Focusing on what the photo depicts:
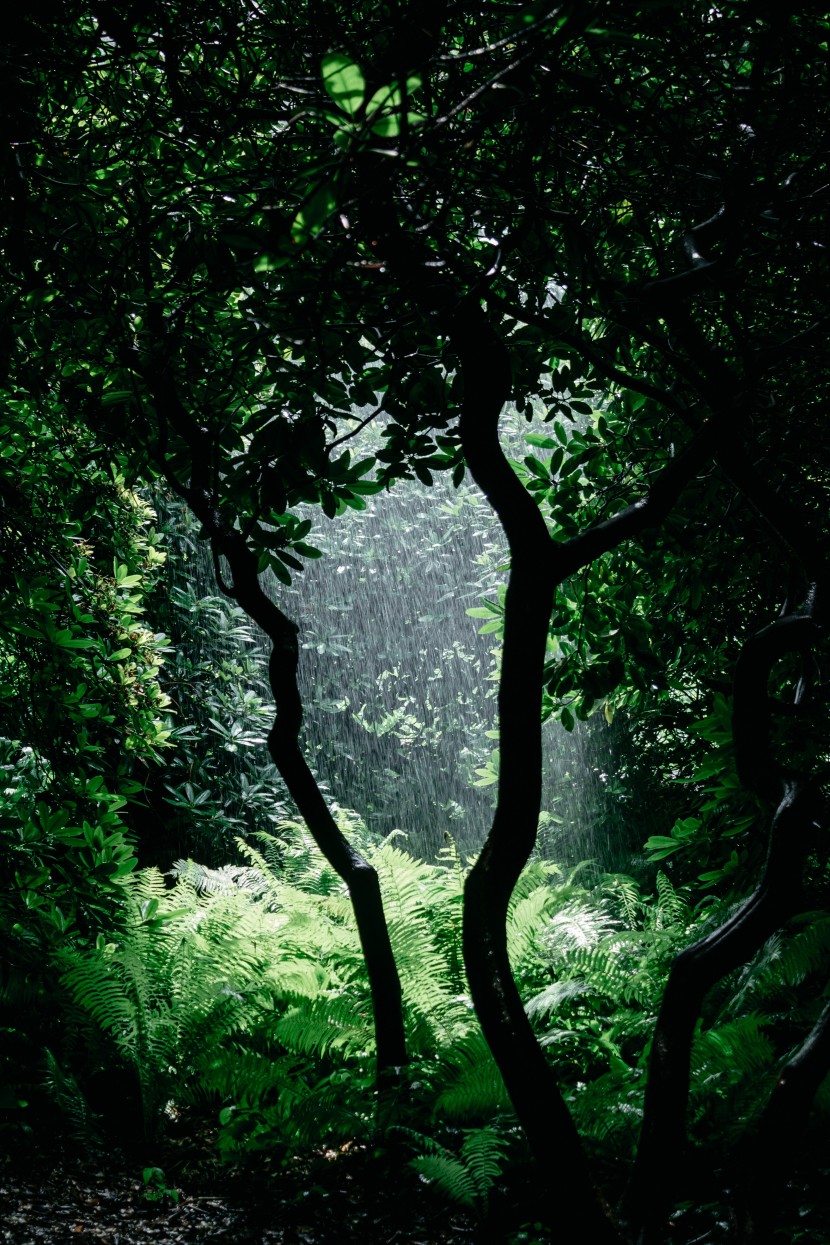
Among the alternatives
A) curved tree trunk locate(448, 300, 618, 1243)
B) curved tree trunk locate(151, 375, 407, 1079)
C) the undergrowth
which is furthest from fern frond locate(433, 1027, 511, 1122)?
curved tree trunk locate(448, 300, 618, 1243)

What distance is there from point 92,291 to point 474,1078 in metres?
2.62

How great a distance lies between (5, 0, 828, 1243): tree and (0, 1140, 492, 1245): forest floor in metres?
0.40

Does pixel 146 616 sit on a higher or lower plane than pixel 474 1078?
higher

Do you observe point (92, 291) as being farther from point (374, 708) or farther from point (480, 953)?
point (374, 708)

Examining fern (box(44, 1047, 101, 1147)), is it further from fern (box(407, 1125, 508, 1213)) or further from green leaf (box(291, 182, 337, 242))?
green leaf (box(291, 182, 337, 242))

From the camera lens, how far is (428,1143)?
106 inches

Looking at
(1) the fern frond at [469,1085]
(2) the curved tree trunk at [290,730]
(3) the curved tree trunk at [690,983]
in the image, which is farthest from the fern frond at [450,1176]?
(3) the curved tree trunk at [690,983]

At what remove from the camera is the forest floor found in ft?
8.22

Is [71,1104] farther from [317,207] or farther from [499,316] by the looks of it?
[317,207]

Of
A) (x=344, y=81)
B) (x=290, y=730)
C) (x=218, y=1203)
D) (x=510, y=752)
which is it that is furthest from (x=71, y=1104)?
(x=344, y=81)

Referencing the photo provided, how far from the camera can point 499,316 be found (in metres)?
2.30

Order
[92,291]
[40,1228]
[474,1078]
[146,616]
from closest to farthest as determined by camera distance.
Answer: [92,291] → [40,1228] → [474,1078] → [146,616]

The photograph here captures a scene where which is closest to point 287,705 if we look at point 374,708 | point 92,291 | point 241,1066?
point 92,291

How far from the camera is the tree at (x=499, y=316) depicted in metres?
1.78
